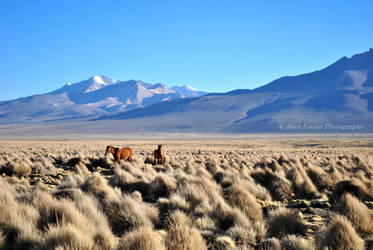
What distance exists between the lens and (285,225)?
5.91 m

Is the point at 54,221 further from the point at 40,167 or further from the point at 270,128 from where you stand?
the point at 270,128

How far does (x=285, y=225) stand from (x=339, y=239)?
125cm

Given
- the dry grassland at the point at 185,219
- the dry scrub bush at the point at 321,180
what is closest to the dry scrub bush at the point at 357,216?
the dry grassland at the point at 185,219

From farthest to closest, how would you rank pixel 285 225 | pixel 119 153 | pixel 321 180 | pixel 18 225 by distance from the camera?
1. pixel 119 153
2. pixel 321 180
3. pixel 285 225
4. pixel 18 225

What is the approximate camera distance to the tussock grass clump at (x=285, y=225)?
576cm

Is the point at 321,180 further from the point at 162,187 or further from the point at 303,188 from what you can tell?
the point at 162,187

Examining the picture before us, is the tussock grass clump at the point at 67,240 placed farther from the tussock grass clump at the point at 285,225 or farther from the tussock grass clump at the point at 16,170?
the tussock grass clump at the point at 16,170

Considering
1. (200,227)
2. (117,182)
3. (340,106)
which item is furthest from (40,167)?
(340,106)

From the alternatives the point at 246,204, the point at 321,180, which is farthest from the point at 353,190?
the point at 246,204

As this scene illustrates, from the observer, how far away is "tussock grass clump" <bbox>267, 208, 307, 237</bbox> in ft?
18.9

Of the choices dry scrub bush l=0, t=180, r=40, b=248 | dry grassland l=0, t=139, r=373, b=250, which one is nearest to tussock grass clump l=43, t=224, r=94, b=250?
dry grassland l=0, t=139, r=373, b=250

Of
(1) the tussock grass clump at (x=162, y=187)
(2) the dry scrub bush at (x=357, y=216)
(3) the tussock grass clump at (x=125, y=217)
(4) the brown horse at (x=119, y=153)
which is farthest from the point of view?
(4) the brown horse at (x=119, y=153)

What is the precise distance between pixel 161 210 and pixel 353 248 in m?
3.89

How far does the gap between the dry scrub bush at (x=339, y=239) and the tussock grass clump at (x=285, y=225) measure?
762mm
